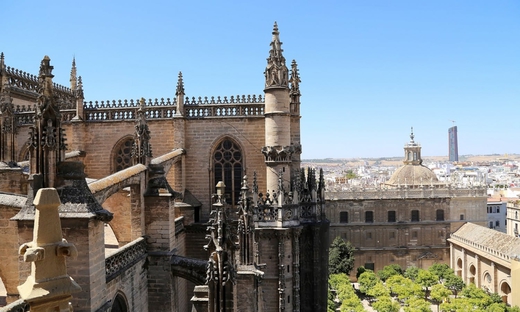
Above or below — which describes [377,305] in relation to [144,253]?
below

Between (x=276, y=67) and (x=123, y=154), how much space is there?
25.6ft

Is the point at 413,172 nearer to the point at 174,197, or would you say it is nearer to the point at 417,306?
the point at 417,306

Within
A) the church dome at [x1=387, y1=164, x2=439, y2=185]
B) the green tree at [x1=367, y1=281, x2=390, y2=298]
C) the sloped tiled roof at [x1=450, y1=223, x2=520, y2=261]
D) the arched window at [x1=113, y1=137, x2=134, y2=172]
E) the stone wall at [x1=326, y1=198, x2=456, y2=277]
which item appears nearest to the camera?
the arched window at [x1=113, y1=137, x2=134, y2=172]

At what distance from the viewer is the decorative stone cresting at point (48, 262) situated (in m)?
3.53

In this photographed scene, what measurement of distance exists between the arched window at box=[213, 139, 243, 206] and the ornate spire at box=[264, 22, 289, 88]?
3308 millimetres

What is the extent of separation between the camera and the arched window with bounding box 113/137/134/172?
19891 millimetres

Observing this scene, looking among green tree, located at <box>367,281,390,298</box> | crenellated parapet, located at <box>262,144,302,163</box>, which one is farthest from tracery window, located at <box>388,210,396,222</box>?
crenellated parapet, located at <box>262,144,302,163</box>

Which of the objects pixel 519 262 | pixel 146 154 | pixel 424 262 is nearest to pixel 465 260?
pixel 424 262

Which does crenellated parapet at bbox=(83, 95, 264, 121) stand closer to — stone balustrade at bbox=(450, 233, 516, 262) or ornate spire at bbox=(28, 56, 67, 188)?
ornate spire at bbox=(28, 56, 67, 188)

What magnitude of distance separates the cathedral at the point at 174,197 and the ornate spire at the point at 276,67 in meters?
0.04

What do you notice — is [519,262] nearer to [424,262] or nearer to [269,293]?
[424,262]

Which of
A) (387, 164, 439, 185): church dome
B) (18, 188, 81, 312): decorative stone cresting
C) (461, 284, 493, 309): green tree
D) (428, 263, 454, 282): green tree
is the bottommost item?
(428, 263, 454, 282): green tree

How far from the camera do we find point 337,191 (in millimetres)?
54938

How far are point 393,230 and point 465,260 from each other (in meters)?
8.18
